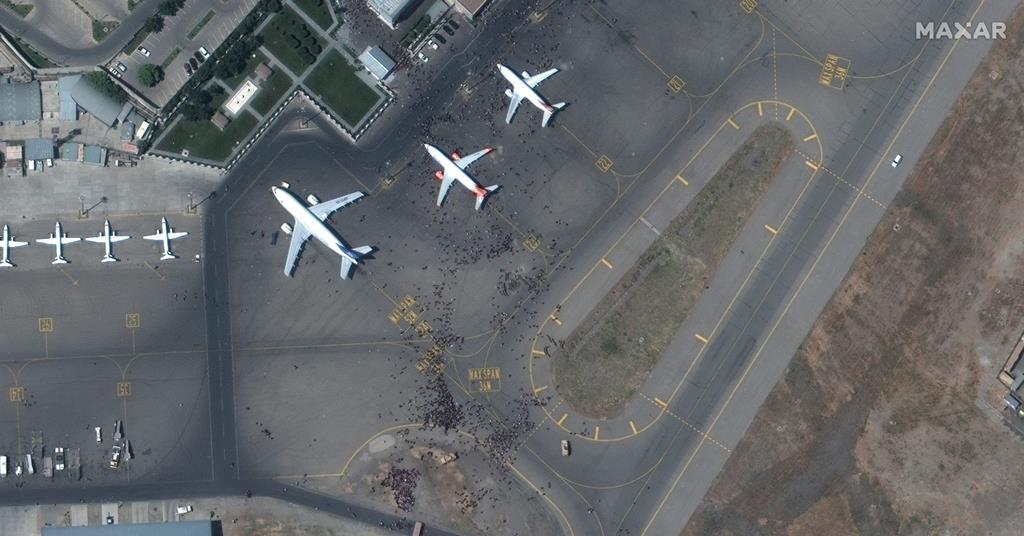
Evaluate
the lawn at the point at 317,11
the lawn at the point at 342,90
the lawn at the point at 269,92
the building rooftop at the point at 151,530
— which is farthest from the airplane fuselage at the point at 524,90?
the building rooftop at the point at 151,530

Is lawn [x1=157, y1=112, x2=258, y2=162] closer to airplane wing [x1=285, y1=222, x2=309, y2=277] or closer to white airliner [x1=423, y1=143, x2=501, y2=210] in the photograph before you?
airplane wing [x1=285, y1=222, x2=309, y2=277]

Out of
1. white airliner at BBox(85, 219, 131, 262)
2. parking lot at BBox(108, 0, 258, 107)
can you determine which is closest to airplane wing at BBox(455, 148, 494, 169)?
parking lot at BBox(108, 0, 258, 107)

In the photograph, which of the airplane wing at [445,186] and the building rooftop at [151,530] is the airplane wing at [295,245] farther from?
the building rooftop at [151,530]

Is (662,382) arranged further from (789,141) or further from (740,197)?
(789,141)

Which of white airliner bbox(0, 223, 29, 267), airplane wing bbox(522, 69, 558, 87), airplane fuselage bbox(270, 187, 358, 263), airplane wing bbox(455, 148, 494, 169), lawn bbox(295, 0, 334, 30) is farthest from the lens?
lawn bbox(295, 0, 334, 30)

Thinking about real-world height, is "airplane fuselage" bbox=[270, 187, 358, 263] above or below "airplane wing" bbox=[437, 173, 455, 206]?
below

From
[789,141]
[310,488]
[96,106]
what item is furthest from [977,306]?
[96,106]

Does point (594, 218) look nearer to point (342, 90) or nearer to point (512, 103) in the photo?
point (512, 103)
